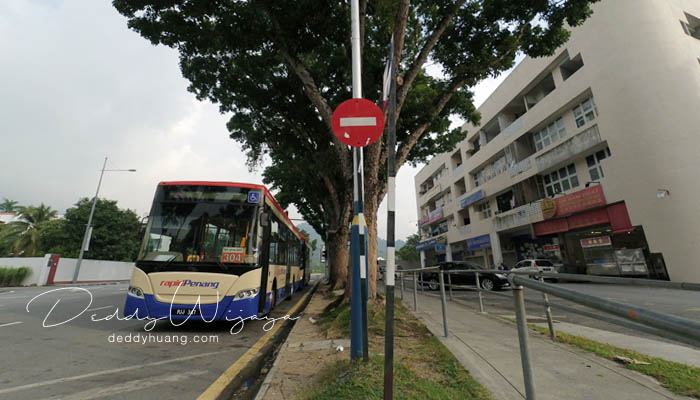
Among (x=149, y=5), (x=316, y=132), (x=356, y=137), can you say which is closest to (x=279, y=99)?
(x=316, y=132)

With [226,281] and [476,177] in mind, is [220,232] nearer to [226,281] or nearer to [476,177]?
[226,281]

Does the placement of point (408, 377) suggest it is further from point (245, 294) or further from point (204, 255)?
point (204, 255)

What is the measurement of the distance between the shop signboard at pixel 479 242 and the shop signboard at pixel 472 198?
327 centimetres

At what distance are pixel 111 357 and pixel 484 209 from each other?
2793 centimetres

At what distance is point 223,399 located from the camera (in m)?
2.75

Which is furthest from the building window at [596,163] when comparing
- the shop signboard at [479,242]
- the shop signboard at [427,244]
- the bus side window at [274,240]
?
the shop signboard at [427,244]

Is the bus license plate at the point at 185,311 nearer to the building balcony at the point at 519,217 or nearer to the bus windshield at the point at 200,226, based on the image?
the bus windshield at the point at 200,226

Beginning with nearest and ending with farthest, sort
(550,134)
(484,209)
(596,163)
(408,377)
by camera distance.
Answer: (408,377), (596,163), (550,134), (484,209)

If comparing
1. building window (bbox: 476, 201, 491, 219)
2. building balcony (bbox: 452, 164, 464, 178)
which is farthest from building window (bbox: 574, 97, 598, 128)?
building balcony (bbox: 452, 164, 464, 178)

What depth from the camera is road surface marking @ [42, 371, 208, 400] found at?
271cm

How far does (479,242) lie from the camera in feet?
86.8

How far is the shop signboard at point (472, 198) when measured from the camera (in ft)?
85.6

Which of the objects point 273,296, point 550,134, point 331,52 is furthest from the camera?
point 550,134

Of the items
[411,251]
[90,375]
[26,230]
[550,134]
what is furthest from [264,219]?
[411,251]
